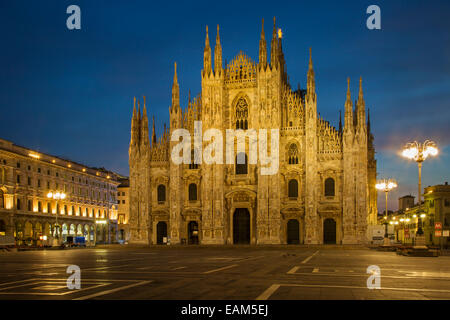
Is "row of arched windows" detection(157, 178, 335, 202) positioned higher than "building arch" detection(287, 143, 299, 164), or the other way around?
"building arch" detection(287, 143, 299, 164)

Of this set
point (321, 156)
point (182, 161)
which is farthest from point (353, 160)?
point (182, 161)

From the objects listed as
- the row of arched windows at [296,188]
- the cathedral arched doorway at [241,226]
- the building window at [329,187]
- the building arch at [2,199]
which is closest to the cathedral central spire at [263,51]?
the row of arched windows at [296,188]

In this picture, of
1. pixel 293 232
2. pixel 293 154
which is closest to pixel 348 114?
pixel 293 154

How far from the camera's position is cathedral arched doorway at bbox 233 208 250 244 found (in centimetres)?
5741

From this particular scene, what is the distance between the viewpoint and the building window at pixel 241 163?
57406 mm

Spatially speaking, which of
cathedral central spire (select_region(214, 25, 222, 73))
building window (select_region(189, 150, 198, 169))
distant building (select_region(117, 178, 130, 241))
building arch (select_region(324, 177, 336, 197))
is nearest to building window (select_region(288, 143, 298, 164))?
building arch (select_region(324, 177, 336, 197))

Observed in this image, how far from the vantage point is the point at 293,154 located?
2216 inches

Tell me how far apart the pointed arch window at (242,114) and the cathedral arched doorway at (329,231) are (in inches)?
585

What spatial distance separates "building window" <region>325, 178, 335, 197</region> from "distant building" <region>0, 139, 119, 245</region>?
106 feet

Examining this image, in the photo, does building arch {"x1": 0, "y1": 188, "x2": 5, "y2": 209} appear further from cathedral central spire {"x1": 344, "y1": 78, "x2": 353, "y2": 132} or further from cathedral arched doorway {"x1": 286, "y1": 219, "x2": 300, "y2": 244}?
cathedral central spire {"x1": 344, "y1": 78, "x2": 353, "y2": 132}

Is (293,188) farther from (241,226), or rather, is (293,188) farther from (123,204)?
(123,204)

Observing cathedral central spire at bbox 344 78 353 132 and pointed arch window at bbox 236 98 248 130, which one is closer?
cathedral central spire at bbox 344 78 353 132
